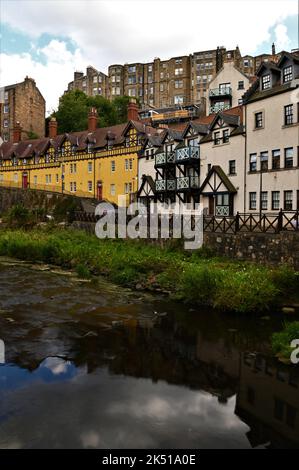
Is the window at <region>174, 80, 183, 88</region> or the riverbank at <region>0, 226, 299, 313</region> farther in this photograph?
the window at <region>174, 80, 183, 88</region>

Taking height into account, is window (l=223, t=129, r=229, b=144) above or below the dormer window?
below

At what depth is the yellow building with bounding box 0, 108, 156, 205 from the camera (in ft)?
153

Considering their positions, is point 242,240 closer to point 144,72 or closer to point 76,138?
point 76,138

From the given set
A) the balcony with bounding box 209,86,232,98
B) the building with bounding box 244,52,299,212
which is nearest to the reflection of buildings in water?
the building with bounding box 244,52,299,212

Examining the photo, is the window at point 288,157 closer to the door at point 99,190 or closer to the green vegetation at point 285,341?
the green vegetation at point 285,341

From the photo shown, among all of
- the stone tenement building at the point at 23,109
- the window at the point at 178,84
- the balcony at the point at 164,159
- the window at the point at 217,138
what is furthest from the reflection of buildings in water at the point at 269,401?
the window at the point at 178,84

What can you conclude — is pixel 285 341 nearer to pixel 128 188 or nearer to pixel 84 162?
pixel 128 188

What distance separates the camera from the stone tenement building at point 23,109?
3022 inches

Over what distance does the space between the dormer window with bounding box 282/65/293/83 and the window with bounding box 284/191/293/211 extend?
7.59 metres

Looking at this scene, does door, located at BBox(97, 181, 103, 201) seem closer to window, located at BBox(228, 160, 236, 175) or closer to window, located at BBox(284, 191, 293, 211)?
window, located at BBox(228, 160, 236, 175)

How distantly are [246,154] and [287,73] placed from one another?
6101 millimetres

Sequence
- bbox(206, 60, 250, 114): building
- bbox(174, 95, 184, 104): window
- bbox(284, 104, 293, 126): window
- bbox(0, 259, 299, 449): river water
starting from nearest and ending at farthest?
1. bbox(0, 259, 299, 449): river water
2. bbox(284, 104, 293, 126): window
3. bbox(206, 60, 250, 114): building
4. bbox(174, 95, 184, 104): window

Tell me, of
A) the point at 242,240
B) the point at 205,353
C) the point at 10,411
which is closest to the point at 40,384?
the point at 10,411

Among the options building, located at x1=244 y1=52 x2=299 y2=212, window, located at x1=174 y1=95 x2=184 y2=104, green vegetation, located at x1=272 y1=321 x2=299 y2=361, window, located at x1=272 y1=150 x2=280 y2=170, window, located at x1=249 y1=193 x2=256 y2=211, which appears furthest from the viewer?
window, located at x1=174 y1=95 x2=184 y2=104
